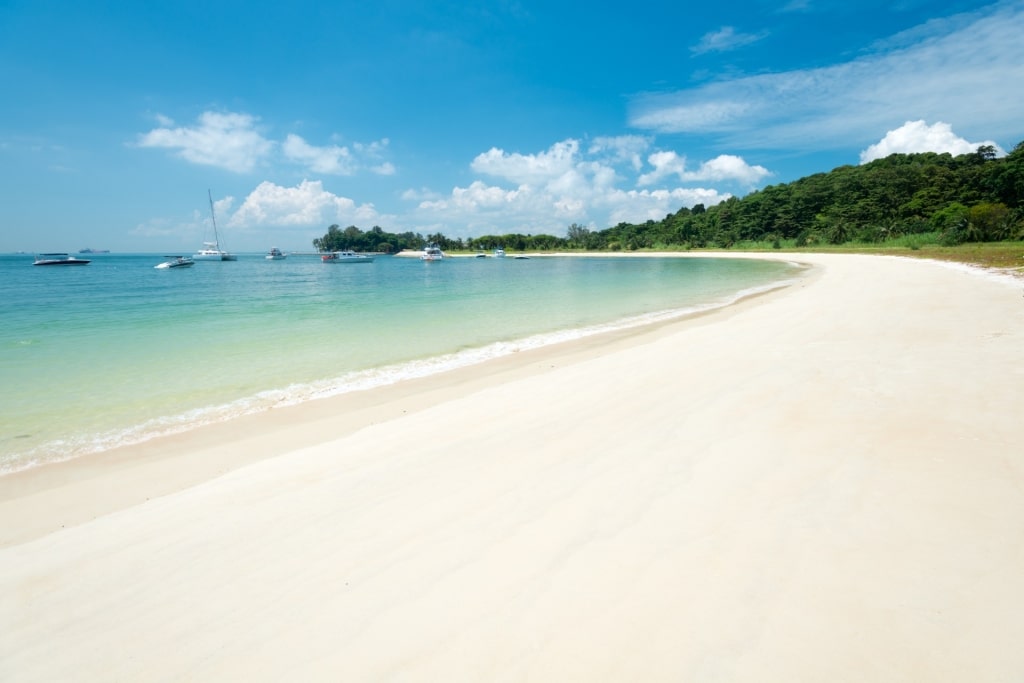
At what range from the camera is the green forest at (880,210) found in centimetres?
4869

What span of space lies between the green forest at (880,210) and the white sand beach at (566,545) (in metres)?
51.9

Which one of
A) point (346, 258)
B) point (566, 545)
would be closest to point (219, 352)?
point (566, 545)

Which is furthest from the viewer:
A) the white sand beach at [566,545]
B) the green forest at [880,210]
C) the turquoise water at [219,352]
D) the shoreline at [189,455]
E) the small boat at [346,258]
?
the small boat at [346,258]

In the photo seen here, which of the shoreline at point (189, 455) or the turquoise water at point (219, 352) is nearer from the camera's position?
the shoreline at point (189, 455)

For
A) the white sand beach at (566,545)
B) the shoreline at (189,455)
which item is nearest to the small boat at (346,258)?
the shoreline at (189,455)

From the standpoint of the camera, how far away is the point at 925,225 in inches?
2363

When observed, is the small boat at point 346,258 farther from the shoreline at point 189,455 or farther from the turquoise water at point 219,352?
the shoreline at point 189,455

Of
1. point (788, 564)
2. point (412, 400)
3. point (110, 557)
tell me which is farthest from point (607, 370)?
point (110, 557)

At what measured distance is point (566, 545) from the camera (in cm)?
299

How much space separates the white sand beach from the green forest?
51.9 m

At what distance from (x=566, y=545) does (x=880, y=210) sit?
96769 mm

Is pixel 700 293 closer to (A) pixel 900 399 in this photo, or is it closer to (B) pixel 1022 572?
(A) pixel 900 399

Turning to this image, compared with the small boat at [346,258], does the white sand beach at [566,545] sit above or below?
below

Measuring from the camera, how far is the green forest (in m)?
48.7
